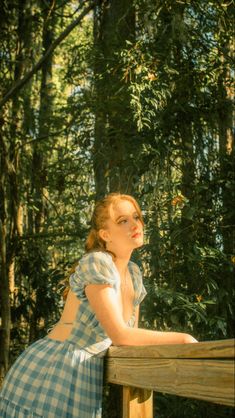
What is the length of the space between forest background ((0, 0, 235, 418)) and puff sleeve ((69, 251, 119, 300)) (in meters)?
1.77

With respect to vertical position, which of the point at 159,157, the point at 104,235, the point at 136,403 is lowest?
the point at 136,403

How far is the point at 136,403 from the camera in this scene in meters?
1.53

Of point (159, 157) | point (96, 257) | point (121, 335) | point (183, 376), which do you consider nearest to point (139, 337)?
point (121, 335)

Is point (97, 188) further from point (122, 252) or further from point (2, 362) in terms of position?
point (122, 252)

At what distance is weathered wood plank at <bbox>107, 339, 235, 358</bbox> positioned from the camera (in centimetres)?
106

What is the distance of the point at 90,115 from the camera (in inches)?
181

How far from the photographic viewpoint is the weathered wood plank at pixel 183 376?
3.46 ft

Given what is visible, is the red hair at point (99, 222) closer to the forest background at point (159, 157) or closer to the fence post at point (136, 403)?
the fence post at point (136, 403)

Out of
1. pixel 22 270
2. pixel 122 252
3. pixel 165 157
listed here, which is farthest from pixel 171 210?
pixel 122 252

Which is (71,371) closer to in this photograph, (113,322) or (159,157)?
(113,322)

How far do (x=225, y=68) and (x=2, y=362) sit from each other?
2.65 m

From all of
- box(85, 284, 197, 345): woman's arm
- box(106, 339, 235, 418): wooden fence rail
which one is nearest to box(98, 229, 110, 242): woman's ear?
box(85, 284, 197, 345): woman's arm

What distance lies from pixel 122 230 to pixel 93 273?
0.28 meters

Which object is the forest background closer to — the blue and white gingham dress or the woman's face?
the woman's face
